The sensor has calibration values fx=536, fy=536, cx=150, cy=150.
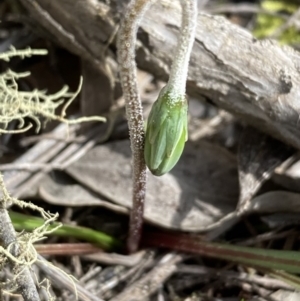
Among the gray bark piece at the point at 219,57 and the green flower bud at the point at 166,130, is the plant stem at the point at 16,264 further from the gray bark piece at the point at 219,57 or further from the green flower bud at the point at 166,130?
the gray bark piece at the point at 219,57

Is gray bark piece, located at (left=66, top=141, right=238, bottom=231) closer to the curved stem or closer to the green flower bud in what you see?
the curved stem

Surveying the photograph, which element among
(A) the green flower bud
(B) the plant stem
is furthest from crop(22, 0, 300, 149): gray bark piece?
(B) the plant stem

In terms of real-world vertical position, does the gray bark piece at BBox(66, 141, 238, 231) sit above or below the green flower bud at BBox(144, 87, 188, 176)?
below

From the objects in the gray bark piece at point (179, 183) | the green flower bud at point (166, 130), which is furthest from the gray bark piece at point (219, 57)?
the green flower bud at point (166, 130)

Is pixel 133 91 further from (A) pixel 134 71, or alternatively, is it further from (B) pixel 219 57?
(B) pixel 219 57

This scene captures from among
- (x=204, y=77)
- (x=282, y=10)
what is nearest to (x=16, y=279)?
(x=204, y=77)

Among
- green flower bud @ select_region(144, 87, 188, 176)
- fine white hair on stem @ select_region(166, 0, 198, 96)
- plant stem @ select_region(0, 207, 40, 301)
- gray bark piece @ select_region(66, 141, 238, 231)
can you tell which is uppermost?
fine white hair on stem @ select_region(166, 0, 198, 96)
